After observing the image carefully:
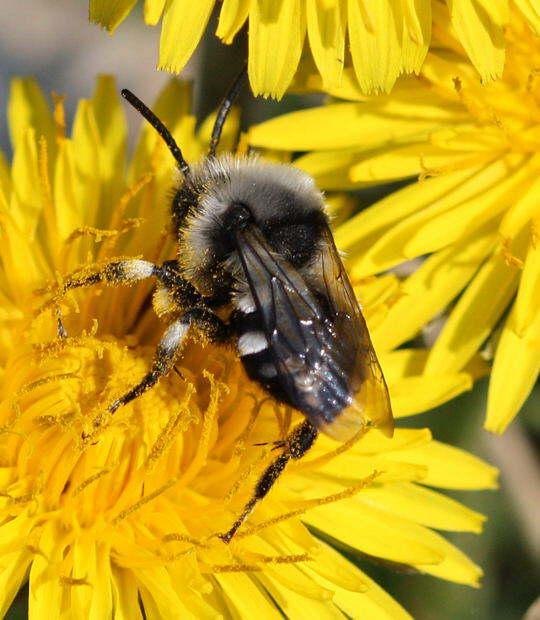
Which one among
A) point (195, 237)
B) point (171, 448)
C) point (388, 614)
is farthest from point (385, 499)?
point (195, 237)

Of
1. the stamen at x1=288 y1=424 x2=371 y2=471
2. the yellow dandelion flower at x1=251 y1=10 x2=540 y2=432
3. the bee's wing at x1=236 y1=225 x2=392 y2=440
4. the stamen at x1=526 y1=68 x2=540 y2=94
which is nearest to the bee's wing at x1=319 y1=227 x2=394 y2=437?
the bee's wing at x1=236 y1=225 x2=392 y2=440

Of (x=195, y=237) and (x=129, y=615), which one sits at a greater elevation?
(x=195, y=237)

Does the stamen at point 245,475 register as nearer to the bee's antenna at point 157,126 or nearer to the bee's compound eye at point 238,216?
the bee's compound eye at point 238,216

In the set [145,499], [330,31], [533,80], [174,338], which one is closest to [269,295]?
[174,338]

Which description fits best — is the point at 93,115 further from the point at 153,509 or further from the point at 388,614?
the point at 388,614

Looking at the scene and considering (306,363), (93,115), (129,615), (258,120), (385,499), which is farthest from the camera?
(258,120)

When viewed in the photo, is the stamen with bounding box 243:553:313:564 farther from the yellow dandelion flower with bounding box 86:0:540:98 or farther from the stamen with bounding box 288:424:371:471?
the yellow dandelion flower with bounding box 86:0:540:98
